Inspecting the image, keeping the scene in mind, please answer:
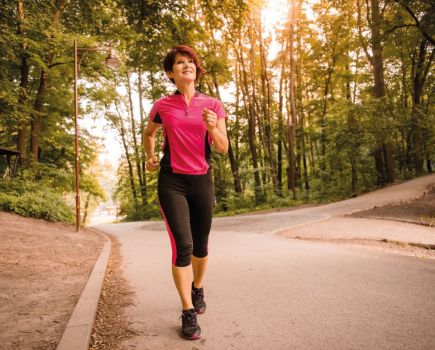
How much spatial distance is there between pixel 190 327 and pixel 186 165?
131cm

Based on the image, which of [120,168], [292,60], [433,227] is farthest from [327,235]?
[120,168]

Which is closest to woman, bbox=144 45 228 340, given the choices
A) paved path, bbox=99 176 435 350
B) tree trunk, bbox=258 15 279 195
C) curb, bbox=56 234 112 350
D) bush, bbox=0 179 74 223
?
paved path, bbox=99 176 435 350

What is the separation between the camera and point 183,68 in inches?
117

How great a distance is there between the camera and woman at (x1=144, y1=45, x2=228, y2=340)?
2758 millimetres

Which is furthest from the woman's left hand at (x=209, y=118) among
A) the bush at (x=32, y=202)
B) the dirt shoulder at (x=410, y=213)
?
the bush at (x=32, y=202)

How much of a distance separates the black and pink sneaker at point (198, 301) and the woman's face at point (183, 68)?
1.96 m

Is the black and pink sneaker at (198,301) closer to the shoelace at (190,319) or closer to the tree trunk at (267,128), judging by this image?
the shoelace at (190,319)

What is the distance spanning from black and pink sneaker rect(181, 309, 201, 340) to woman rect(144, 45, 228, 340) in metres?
0.02

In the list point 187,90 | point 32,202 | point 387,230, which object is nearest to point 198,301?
point 187,90

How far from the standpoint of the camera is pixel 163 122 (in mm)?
2963

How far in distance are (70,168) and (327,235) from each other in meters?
21.7

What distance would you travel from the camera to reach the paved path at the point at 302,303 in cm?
245

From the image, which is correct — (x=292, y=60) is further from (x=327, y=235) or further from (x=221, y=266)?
(x=221, y=266)

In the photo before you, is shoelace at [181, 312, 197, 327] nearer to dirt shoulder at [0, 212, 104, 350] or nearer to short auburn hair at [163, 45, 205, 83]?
dirt shoulder at [0, 212, 104, 350]
